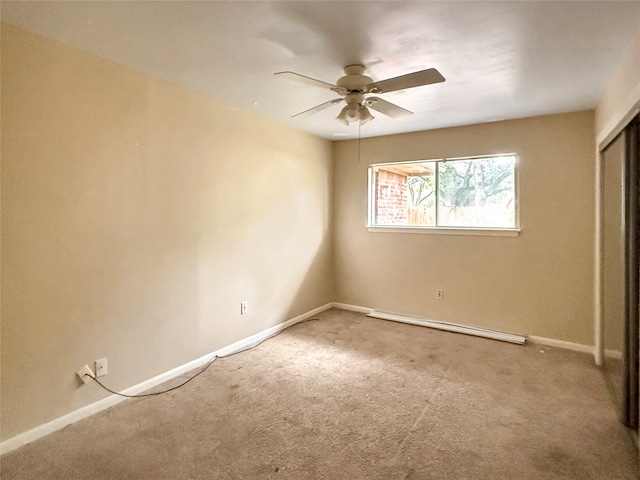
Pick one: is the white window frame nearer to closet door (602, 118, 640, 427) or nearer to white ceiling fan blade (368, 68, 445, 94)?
closet door (602, 118, 640, 427)

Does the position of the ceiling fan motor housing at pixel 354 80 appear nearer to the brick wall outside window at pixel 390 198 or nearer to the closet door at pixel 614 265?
the closet door at pixel 614 265

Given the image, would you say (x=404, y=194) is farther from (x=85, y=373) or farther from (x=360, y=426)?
(x=85, y=373)

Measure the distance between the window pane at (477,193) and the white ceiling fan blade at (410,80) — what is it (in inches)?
89.4

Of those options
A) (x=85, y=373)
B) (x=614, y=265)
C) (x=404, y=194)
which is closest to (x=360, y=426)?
(x=85, y=373)

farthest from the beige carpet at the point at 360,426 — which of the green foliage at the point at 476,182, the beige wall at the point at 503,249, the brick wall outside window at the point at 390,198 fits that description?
the brick wall outside window at the point at 390,198

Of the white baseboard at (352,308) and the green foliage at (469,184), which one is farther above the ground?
the green foliage at (469,184)

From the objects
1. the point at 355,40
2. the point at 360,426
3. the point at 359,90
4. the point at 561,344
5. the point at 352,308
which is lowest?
the point at 360,426

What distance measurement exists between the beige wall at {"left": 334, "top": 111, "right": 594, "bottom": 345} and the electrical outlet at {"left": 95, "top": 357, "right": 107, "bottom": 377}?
3.16 metres

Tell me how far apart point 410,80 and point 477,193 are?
244 centimetres

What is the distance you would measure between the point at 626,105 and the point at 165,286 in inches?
134

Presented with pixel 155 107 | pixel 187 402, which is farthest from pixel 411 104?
pixel 187 402

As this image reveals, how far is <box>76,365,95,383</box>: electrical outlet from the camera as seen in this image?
2277mm

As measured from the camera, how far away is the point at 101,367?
2.39 meters

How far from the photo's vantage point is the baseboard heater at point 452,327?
370cm
